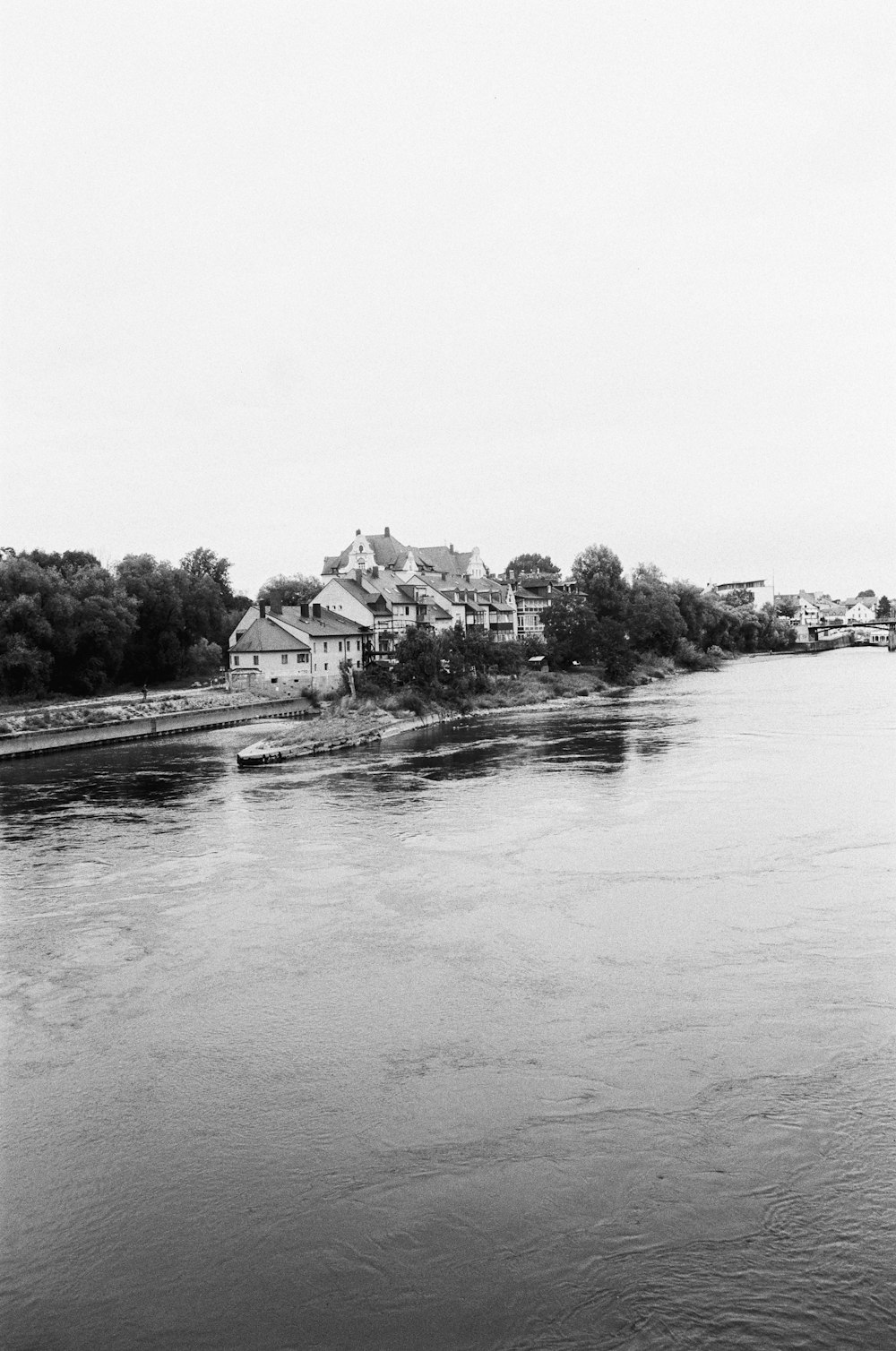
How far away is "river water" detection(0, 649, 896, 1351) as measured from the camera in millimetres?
5684

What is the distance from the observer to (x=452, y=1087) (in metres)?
7.87

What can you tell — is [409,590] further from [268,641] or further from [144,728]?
[144,728]

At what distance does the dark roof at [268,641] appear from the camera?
40.5 m

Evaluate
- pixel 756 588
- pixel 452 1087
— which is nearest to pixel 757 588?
pixel 756 588

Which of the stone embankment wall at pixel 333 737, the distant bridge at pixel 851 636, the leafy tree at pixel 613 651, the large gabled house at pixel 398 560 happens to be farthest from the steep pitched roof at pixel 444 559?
the distant bridge at pixel 851 636

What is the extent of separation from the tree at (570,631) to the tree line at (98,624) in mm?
16185

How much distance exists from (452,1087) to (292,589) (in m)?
61.2

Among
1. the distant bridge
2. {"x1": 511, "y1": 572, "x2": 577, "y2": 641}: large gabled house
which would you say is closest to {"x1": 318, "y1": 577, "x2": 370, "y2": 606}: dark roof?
{"x1": 511, "y1": 572, "x2": 577, "y2": 641}: large gabled house

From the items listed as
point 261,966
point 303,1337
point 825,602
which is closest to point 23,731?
point 261,966

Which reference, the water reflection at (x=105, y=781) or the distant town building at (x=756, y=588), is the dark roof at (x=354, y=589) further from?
the distant town building at (x=756, y=588)

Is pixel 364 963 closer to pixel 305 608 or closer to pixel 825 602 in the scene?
pixel 305 608

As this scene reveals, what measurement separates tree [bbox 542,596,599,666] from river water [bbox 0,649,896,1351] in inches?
1333

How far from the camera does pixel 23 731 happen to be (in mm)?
28516

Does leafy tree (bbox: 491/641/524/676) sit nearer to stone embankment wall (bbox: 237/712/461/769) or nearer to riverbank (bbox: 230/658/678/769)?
riverbank (bbox: 230/658/678/769)
